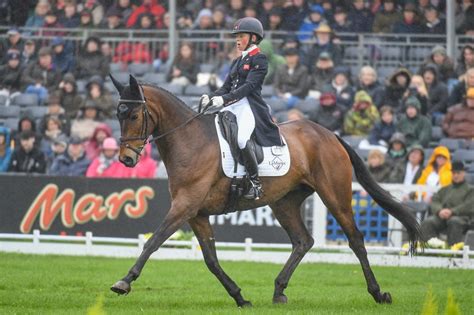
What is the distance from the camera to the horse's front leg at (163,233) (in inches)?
457

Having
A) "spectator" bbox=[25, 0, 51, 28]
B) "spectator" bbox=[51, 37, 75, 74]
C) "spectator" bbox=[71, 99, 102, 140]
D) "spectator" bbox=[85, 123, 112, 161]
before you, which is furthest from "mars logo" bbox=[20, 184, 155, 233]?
"spectator" bbox=[25, 0, 51, 28]

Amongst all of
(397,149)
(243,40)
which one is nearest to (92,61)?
(397,149)

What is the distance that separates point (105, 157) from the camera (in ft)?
70.1

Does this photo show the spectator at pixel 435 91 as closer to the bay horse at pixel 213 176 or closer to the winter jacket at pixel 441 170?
the winter jacket at pixel 441 170

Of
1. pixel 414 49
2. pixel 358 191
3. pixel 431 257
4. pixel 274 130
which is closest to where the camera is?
pixel 274 130

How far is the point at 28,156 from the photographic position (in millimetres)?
22719

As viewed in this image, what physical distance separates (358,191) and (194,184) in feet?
24.5

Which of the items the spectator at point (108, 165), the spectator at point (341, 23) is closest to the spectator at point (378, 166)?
the spectator at point (108, 165)

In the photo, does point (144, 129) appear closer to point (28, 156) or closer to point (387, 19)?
point (28, 156)

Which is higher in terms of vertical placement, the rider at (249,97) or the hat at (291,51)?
the rider at (249,97)

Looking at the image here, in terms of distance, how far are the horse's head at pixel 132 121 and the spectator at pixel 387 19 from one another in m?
13.6

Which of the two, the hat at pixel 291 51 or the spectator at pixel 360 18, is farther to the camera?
the spectator at pixel 360 18

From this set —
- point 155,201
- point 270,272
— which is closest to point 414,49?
point 155,201

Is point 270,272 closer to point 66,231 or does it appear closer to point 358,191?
point 358,191
